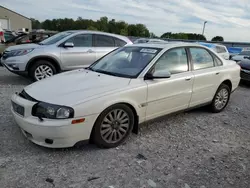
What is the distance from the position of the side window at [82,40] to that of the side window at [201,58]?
3.79 meters

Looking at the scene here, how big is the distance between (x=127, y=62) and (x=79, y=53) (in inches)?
133

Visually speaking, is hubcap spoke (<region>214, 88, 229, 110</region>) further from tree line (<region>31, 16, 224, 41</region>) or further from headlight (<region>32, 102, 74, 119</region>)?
tree line (<region>31, 16, 224, 41</region>)

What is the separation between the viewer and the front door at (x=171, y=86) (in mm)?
3533

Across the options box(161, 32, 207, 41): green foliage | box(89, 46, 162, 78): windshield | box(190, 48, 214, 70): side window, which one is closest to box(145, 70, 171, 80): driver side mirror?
box(89, 46, 162, 78): windshield

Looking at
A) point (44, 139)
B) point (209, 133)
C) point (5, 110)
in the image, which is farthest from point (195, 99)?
point (5, 110)

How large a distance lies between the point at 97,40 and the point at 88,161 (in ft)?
16.9

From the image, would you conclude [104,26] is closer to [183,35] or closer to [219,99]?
[183,35]

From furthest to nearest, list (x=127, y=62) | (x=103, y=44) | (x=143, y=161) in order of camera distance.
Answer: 1. (x=103, y=44)
2. (x=127, y=62)
3. (x=143, y=161)

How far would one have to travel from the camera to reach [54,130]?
272cm

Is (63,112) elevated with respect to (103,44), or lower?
lower

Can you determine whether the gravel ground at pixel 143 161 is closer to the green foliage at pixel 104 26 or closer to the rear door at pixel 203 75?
the rear door at pixel 203 75

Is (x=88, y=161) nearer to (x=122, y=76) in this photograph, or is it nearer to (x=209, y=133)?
(x=122, y=76)

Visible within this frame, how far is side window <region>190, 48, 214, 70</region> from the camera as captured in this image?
14.0ft

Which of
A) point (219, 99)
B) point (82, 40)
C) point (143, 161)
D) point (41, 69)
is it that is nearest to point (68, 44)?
point (82, 40)
